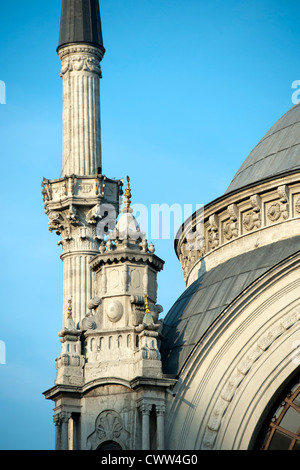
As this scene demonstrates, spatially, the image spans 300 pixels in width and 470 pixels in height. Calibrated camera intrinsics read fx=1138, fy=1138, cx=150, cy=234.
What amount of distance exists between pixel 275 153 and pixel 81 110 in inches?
641

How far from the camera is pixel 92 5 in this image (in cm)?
4584

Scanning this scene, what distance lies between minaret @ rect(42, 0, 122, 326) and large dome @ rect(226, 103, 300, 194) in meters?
12.3

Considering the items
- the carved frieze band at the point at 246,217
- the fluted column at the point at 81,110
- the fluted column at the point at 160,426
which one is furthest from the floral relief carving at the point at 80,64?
the fluted column at the point at 160,426

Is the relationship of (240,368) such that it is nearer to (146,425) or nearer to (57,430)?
(146,425)

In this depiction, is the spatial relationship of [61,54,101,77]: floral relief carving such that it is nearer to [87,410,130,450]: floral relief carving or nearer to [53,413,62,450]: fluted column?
[53,413,62,450]: fluted column

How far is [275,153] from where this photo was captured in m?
28.0

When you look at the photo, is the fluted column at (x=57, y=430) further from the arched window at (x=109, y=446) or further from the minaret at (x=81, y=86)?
the minaret at (x=81, y=86)

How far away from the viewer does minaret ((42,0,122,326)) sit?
133 feet

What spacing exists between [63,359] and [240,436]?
4.14m

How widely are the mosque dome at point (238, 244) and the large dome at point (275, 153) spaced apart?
0.11 ft

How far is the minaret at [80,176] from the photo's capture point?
133ft

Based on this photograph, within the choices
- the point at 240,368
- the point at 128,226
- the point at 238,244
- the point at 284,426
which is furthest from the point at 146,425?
the point at 238,244

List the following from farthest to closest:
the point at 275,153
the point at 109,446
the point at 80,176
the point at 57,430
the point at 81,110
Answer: the point at 81,110
the point at 80,176
the point at 275,153
the point at 57,430
the point at 109,446
